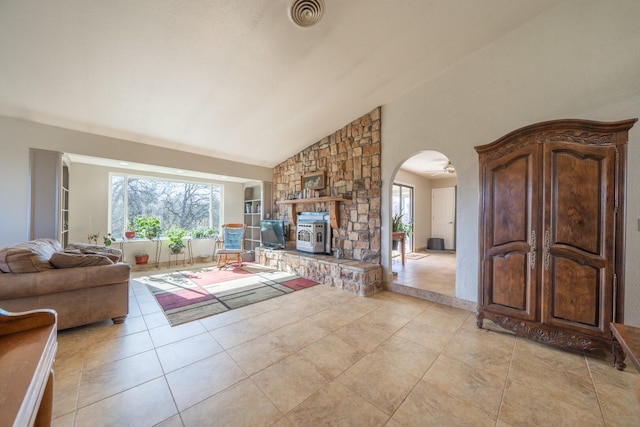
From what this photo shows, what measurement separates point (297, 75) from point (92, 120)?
2970mm

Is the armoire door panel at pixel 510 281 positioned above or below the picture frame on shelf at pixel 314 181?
below

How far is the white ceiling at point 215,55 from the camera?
2039 mm

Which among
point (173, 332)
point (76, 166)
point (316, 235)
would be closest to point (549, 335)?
point (316, 235)

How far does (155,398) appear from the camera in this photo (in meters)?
1.52

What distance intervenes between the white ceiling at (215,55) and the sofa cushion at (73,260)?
190 cm

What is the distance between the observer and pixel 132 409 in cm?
143

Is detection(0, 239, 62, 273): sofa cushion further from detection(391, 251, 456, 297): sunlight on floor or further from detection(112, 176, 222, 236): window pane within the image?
detection(391, 251, 456, 297): sunlight on floor

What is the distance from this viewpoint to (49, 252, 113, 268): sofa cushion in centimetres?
230

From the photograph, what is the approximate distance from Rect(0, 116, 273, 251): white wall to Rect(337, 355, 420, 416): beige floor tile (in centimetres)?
445

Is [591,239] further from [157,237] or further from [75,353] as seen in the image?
[157,237]

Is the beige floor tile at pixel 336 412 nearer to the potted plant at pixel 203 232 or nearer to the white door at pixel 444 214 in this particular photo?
the potted plant at pixel 203 232

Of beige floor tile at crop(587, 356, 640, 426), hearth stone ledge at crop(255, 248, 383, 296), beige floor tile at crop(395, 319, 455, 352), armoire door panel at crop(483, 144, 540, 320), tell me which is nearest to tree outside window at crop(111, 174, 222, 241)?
hearth stone ledge at crop(255, 248, 383, 296)

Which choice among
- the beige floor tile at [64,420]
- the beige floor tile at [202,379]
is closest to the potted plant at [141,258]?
the beige floor tile at [202,379]

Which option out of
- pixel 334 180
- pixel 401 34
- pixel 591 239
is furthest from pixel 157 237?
pixel 591 239
